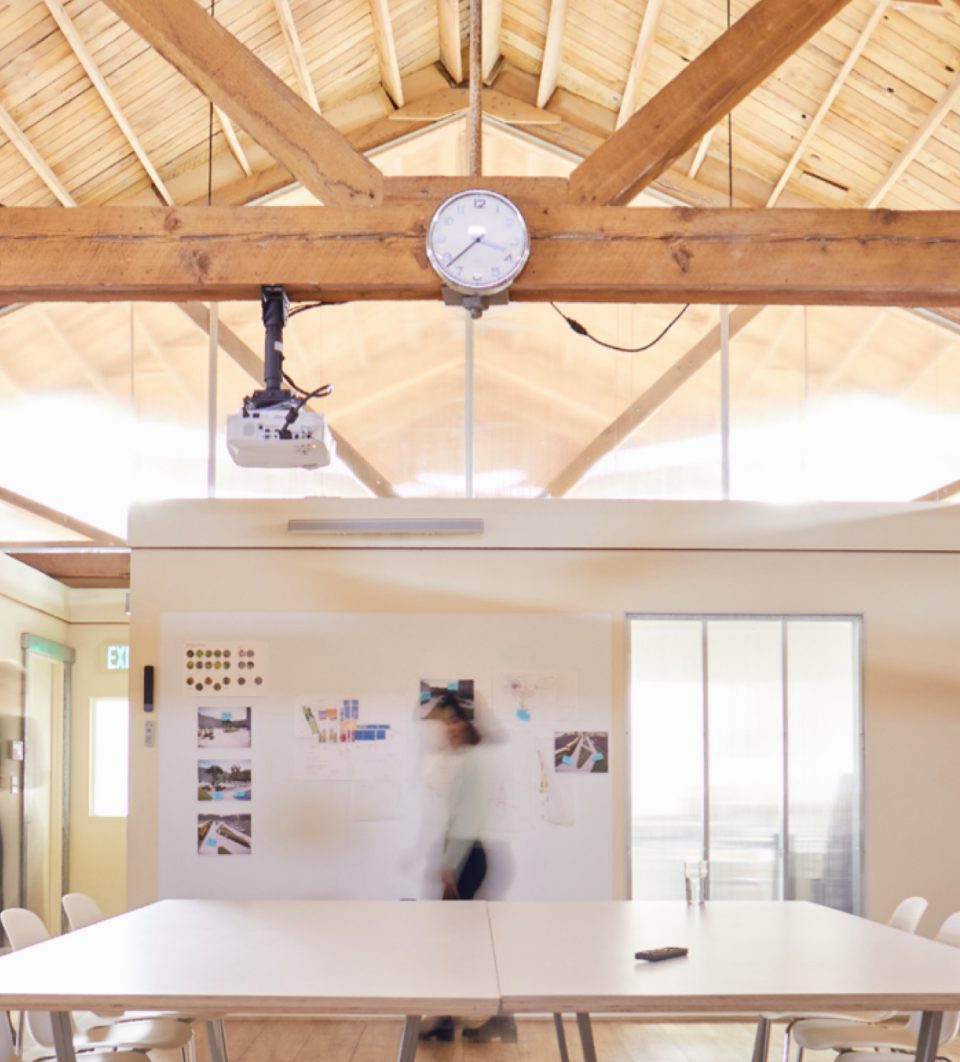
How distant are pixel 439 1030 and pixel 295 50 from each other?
4796mm

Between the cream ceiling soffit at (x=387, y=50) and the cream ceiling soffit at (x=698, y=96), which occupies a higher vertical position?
the cream ceiling soffit at (x=387, y=50)

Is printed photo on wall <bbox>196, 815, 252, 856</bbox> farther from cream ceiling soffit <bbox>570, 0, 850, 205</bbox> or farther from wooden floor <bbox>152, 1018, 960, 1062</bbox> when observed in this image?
cream ceiling soffit <bbox>570, 0, 850, 205</bbox>

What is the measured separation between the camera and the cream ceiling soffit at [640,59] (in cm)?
683

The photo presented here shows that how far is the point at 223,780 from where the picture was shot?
23.1 ft

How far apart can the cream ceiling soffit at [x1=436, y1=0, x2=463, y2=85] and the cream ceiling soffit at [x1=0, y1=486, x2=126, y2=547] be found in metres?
3.25

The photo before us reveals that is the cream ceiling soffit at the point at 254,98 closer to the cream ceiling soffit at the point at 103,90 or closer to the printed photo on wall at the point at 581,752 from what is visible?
the cream ceiling soffit at the point at 103,90

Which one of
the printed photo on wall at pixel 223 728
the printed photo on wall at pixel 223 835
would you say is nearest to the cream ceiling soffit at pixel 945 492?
the printed photo on wall at pixel 223 728

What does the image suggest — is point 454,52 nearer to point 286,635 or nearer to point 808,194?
point 808,194

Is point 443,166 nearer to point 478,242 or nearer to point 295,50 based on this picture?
point 295,50

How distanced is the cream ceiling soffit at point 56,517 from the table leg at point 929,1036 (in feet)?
18.1

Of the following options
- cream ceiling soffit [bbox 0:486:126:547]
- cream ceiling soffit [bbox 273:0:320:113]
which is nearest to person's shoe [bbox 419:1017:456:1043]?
cream ceiling soffit [bbox 0:486:126:547]

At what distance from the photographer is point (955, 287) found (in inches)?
190

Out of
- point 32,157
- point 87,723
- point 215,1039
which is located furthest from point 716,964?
point 87,723

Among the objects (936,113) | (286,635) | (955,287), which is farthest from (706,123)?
(286,635)
